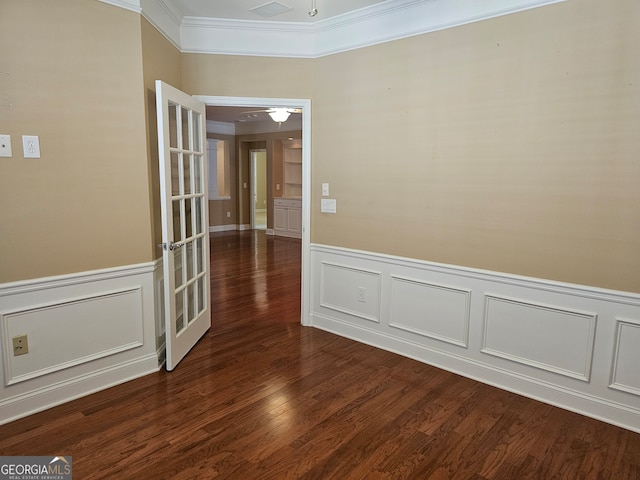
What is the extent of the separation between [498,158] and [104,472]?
296cm

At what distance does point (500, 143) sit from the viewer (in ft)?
9.34

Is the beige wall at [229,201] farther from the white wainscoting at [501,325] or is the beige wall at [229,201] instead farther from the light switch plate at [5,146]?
the light switch plate at [5,146]

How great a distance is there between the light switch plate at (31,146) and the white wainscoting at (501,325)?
2.37 m

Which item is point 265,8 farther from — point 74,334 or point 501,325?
point 501,325

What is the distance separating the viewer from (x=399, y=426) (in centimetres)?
248

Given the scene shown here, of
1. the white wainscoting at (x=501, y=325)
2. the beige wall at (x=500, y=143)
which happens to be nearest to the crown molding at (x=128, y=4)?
the beige wall at (x=500, y=143)

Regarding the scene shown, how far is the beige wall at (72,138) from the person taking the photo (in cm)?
237

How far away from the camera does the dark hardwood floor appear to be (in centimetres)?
212

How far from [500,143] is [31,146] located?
2940mm

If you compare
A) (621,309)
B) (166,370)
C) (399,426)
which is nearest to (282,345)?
(166,370)

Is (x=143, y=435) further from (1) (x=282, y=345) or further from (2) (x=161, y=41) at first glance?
(2) (x=161, y=41)

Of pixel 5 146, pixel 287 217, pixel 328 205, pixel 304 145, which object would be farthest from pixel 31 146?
pixel 287 217

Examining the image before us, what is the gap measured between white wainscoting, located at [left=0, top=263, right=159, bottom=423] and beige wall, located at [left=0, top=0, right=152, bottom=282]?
11cm

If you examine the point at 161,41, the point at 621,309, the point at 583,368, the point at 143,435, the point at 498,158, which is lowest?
the point at 143,435
